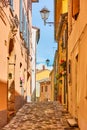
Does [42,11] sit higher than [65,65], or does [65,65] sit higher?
[42,11]

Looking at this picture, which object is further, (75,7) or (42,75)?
(42,75)

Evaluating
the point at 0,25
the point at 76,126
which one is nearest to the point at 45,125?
the point at 76,126

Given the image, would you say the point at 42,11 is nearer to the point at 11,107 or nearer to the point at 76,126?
the point at 11,107

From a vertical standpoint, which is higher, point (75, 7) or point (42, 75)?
point (42, 75)

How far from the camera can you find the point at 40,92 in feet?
193

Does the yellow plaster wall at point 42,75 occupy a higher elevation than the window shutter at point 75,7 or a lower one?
higher

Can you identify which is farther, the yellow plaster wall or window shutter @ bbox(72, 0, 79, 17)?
the yellow plaster wall

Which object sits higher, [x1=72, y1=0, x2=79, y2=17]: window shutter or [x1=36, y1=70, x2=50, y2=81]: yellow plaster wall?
[x1=36, y1=70, x2=50, y2=81]: yellow plaster wall

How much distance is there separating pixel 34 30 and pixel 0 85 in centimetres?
2979

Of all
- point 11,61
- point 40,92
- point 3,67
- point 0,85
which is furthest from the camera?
→ point 40,92

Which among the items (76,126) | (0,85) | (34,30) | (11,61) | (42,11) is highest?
(34,30)

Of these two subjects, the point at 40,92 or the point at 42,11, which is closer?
the point at 42,11

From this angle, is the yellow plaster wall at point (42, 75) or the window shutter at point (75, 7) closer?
the window shutter at point (75, 7)

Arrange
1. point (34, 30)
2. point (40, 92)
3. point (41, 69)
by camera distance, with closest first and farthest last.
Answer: point (34, 30) → point (40, 92) → point (41, 69)
